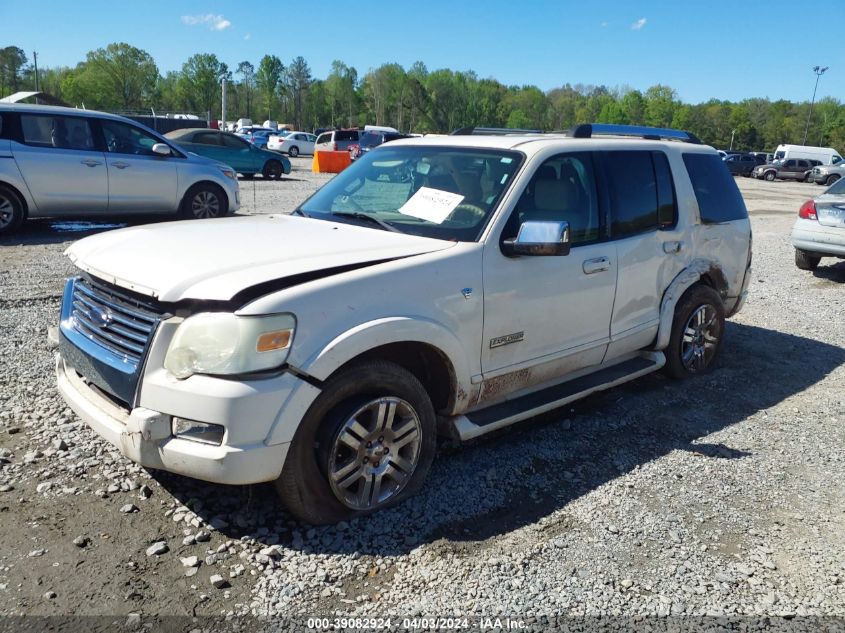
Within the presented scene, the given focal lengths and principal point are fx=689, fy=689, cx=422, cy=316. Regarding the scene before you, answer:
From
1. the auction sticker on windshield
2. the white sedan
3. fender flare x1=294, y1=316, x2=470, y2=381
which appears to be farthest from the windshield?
the white sedan

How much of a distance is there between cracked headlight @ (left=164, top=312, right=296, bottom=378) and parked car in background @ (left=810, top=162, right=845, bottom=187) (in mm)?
49782

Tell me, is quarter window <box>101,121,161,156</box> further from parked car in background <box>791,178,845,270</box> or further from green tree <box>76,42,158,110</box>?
green tree <box>76,42,158,110</box>

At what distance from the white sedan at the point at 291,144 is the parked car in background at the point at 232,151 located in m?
19.2

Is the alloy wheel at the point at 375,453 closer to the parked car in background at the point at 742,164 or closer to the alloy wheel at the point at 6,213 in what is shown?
the alloy wheel at the point at 6,213

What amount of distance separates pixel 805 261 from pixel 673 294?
717 cm

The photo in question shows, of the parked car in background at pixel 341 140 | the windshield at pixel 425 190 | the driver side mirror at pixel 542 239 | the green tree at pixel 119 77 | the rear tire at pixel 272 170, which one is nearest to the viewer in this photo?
the driver side mirror at pixel 542 239

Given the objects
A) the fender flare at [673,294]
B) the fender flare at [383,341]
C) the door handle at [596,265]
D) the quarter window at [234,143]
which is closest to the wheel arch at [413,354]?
the fender flare at [383,341]

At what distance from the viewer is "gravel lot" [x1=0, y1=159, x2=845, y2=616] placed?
290 cm

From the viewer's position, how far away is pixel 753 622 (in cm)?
284

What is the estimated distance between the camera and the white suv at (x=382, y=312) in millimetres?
2943

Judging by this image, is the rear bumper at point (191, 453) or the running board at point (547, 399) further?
the running board at point (547, 399)

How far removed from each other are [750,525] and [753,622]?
32.6 inches

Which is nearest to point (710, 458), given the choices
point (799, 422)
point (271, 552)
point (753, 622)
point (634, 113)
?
point (799, 422)

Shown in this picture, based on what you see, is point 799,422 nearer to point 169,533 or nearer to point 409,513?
point 409,513
